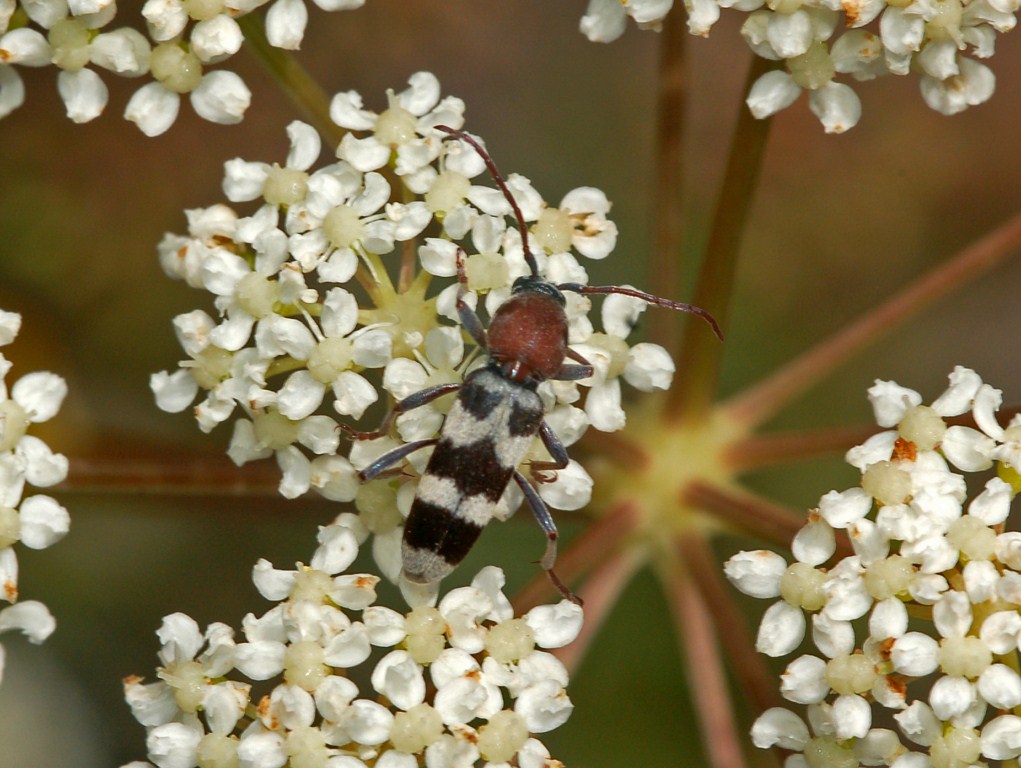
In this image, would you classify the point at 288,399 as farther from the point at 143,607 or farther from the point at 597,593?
the point at 143,607

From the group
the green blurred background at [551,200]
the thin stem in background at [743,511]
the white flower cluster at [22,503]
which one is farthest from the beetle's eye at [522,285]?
the green blurred background at [551,200]

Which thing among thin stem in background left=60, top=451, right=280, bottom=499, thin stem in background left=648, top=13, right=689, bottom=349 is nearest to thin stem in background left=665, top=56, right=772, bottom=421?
thin stem in background left=648, top=13, right=689, bottom=349

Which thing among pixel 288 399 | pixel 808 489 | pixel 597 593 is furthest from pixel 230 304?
pixel 808 489

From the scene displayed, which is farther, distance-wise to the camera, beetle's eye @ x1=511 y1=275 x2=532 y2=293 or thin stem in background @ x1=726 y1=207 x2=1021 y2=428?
thin stem in background @ x1=726 y1=207 x2=1021 y2=428

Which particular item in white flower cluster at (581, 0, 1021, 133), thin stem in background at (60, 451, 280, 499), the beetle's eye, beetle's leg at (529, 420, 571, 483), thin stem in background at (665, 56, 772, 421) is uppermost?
white flower cluster at (581, 0, 1021, 133)

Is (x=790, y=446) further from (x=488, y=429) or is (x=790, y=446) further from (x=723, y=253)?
(x=488, y=429)

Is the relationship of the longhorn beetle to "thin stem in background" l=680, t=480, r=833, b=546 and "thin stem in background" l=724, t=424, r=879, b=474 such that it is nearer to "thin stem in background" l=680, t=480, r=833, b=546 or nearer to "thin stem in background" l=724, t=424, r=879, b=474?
"thin stem in background" l=680, t=480, r=833, b=546
